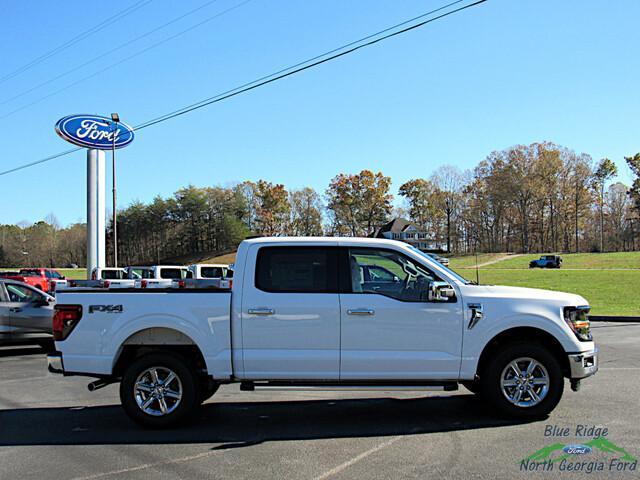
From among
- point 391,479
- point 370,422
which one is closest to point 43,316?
point 370,422

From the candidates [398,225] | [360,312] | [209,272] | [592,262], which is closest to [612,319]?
[209,272]

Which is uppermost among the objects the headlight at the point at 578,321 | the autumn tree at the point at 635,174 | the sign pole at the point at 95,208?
the autumn tree at the point at 635,174

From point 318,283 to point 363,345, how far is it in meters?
0.83

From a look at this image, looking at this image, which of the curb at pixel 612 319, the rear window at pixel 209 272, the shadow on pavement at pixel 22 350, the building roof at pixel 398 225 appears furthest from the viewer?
the building roof at pixel 398 225

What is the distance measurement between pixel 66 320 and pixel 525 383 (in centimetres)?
514

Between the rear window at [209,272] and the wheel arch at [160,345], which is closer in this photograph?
the wheel arch at [160,345]

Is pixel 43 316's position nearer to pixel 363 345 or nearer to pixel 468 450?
pixel 363 345

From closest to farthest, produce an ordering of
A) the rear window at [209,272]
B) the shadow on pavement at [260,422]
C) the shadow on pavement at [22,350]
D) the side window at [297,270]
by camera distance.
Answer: the shadow on pavement at [260,422]
the side window at [297,270]
the shadow on pavement at [22,350]
the rear window at [209,272]

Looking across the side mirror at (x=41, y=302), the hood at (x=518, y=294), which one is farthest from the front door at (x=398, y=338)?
the side mirror at (x=41, y=302)

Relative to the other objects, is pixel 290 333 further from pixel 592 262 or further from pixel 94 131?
pixel 592 262

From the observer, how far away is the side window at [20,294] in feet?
38.9

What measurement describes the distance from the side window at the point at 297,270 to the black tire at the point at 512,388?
1.96 m

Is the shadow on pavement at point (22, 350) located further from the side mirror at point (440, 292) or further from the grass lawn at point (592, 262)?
the grass lawn at point (592, 262)

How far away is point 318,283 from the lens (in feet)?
20.9
